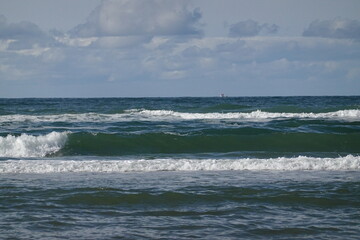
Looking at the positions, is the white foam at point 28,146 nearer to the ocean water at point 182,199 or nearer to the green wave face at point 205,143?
the ocean water at point 182,199

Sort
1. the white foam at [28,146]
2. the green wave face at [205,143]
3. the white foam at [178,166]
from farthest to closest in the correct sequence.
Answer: the green wave face at [205,143]
the white foam at [28,146]
the white foam at [178,166]

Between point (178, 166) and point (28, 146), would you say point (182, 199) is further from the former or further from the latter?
point (28, 146)

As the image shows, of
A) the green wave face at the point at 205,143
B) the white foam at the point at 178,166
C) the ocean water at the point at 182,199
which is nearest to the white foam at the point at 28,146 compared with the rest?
the ocean water at the point at 182,199

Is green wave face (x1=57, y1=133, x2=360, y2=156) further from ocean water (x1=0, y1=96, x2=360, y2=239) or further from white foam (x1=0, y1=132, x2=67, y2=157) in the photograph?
ocean water (x1=0, y1=96, x2=360, y2=239)

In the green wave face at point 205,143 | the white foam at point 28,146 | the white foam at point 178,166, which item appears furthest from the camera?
the green wave face at point 205,143

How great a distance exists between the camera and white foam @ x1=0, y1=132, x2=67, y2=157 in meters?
18.9

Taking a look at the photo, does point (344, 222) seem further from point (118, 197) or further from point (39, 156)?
point (39, 156)

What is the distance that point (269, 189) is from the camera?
34.7 ft

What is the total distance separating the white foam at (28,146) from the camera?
18.9 m

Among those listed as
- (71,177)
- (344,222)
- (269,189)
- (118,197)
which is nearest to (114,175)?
(71,177)

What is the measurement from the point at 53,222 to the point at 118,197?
198cm

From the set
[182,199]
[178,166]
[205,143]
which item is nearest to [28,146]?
[205,143]

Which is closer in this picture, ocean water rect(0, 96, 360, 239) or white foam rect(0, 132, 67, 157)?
ocean water rect(0, 96, 360, 239)

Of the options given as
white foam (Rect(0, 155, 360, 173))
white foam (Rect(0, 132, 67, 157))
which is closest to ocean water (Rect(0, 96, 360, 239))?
white foam (Rect(0, 155, 360, 173))
